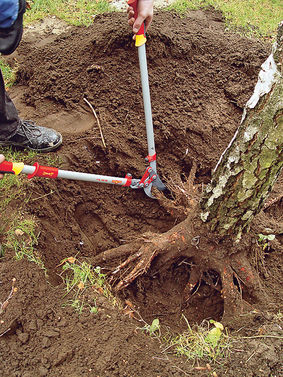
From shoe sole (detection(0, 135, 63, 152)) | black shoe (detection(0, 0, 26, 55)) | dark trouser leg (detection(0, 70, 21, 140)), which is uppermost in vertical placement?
black shoe (detection(0, 0, 26, 55))

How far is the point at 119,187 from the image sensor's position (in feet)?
9.30

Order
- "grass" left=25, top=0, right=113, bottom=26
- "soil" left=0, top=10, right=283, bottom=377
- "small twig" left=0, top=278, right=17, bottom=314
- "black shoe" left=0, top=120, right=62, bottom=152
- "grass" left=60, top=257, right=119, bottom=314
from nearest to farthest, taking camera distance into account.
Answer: "soil" left=0, top=10, right=283, bottom=377, "small twig" left=0, top=278, right=17, bottom=314, "grass" left=60, top=257, right=119, bottom=314, "black shoe" left=0, top=120, right=62, bottom=152, "grass" left=25, top=0, right=113, bottom=26

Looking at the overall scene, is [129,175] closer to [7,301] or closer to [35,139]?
[35,139]

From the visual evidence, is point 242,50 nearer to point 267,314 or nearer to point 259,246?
point 259,246

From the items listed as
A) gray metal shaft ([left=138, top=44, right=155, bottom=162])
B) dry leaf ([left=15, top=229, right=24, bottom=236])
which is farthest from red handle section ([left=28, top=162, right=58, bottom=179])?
gray metal shaft ([left=138, top=44, right=155, bottom=162])

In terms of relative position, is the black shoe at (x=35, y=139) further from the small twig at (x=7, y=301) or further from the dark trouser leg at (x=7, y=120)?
the small twig at (x=7, y=301)

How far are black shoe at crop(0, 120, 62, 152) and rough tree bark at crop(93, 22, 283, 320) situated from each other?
99cm

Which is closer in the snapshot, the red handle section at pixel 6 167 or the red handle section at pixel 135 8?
the red handle section at pixel 6 167

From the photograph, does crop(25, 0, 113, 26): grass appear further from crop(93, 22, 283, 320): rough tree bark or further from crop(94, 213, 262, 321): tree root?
crop(94, 213, 262, 321): tree root

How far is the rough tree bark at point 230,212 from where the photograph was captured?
1.54 meters

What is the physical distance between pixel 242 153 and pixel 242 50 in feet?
7.46

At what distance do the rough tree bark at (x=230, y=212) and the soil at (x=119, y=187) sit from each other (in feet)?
0.50

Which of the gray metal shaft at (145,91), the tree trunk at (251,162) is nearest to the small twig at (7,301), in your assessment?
the tree trunk at (251,162)

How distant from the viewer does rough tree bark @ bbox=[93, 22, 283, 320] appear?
154 centimetres
